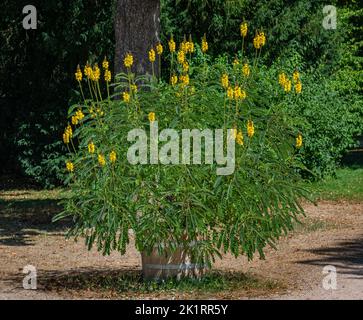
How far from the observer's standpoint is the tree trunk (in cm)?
1373

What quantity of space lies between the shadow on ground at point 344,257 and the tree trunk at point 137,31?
3.80 m

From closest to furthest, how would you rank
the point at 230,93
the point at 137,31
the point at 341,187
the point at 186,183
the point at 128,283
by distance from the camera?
the point at 230,93 < the point at 186,183 < the point at 128,283 < the point at 137,31 < the point at 341,187

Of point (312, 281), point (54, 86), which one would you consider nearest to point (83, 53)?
point (54, 86)

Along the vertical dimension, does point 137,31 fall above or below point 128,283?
above

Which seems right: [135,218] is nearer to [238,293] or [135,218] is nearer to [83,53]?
[238,293]

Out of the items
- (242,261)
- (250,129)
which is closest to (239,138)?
(250,129)

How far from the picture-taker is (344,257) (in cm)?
1165

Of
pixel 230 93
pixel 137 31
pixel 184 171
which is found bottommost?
pixel 184 171

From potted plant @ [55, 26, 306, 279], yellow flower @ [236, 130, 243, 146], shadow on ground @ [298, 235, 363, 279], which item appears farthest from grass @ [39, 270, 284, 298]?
yellow flower @ [236, 130, 243, 146]

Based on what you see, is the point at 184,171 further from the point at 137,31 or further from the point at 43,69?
the point at 43,69

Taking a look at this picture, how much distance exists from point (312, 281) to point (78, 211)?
8.66 feet

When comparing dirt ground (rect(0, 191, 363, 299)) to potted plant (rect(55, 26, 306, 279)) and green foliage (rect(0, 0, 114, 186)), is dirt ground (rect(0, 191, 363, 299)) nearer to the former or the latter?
potted plant (rect(55, 26, 306, 279))

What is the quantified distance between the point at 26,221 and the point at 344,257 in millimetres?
6641

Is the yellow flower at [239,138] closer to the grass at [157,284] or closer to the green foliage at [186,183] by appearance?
the green foliage at [186,183]
